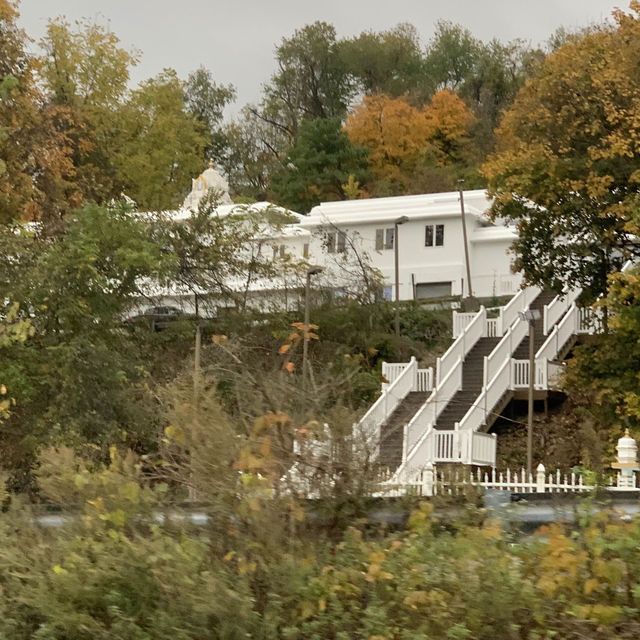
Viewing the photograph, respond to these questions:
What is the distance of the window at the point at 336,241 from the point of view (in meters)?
56.8

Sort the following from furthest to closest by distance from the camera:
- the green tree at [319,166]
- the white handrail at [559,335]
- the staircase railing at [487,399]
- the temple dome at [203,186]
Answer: the temple dome at [203,186]
the green tree at [319,166]
the white handrail at [559,335]
the staircase railing at [487,399]

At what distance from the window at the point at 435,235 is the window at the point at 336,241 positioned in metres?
3.41

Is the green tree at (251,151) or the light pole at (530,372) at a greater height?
the green tree at (251,151)

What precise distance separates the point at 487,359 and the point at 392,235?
21.0 meters

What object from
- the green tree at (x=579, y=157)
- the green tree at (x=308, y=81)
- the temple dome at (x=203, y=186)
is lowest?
the green tree at (x=579, y=157)

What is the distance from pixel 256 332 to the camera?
45.4 metres

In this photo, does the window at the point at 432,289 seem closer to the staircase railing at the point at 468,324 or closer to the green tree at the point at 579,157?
the staircase railing at the point at 468,324

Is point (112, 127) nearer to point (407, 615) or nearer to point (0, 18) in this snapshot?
point (0, 18)

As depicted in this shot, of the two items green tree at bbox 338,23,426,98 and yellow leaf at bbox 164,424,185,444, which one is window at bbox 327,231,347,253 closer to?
green tree at bbox 338,23,426,98

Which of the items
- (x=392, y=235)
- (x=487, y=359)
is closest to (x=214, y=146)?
(x=392, y=235)

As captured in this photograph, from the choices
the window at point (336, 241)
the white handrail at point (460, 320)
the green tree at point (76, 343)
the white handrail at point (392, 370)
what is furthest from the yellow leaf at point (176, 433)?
the window at point (336, 241)

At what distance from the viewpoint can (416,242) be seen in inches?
2298

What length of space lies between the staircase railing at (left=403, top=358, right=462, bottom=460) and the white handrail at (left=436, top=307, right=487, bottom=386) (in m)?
0.24

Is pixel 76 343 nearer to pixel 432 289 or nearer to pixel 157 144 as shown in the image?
pixel 432 289
